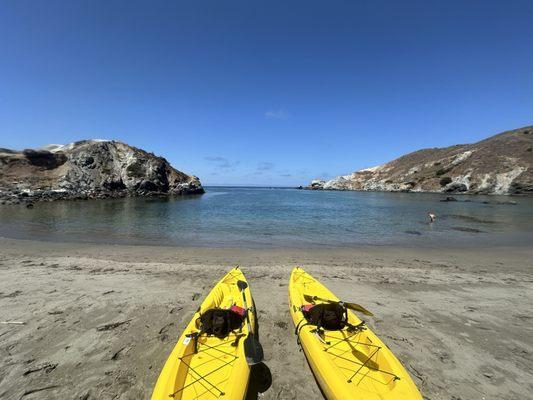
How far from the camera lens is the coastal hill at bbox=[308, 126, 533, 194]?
82.3 metres

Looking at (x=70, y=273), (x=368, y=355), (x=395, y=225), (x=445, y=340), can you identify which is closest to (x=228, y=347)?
(x=368, y=355)

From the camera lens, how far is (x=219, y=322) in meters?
6.21

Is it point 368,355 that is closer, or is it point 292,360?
point 368,355

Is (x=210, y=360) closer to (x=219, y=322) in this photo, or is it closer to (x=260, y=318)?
(x=219, y=322)

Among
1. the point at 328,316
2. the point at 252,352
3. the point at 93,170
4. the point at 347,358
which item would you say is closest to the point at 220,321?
the point at 252,352

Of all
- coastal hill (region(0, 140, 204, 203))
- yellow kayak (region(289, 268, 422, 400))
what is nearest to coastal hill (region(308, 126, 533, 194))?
coastal hill (region(0, 140, 204, 203))

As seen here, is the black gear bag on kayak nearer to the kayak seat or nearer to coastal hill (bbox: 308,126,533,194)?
the kayak seat

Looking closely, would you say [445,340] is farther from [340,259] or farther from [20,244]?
[20,244]

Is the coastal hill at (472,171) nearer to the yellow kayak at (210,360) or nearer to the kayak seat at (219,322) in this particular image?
the kayak seat at (219,322)

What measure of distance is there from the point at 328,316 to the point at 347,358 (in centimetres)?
116

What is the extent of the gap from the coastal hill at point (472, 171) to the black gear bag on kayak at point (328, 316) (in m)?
99.5

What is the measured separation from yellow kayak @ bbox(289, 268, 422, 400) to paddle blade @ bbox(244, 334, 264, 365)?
1.10 m

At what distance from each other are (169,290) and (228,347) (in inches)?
183

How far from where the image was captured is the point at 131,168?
257ft
